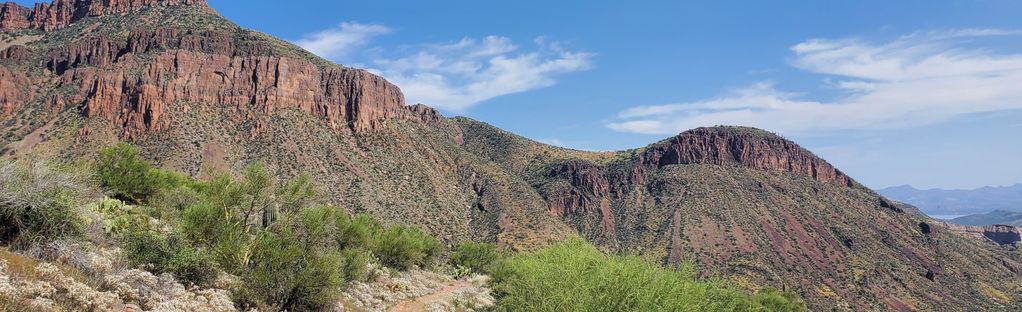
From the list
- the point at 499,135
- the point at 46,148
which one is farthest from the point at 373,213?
the point at 499,135

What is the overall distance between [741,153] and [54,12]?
8853 inches

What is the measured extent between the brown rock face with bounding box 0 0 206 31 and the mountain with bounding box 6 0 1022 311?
6.40 meters

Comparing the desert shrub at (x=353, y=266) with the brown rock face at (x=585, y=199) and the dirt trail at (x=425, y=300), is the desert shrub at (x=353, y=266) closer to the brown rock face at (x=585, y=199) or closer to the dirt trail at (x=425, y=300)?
the dirt trail at (x=425, y=300)

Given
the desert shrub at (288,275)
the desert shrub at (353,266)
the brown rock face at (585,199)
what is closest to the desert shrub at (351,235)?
the desert shrub at (353,266)

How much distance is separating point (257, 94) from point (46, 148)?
35937 millimetres

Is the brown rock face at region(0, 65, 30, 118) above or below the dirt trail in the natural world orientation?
above

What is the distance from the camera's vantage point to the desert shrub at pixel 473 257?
196 ft

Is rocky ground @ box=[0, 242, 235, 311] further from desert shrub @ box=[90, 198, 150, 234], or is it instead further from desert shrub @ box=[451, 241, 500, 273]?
desert shrub @ box=[451, 241, 500, 273]

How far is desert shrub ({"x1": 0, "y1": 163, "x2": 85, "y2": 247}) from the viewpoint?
13.2 metres

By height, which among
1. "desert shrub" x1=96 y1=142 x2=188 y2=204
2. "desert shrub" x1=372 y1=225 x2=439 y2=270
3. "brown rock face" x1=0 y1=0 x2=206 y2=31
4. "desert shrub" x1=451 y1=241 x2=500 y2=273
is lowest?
"desert shrub" x1=451 y1=241 x2=500 y2=273

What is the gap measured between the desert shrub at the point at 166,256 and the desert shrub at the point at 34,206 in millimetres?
1589

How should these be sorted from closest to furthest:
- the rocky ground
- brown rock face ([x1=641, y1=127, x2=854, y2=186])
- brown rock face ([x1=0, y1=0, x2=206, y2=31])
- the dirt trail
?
the rocky ground → the dirt trail → brown rock face ([x1=641, y1=127, x2=854, y2=186]) → brown rock face ([x1=0, y1=0, x2=206, y2=31])

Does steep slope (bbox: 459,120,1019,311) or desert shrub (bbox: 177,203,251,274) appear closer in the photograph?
desert shrub (bbox: 177,203,251,274)

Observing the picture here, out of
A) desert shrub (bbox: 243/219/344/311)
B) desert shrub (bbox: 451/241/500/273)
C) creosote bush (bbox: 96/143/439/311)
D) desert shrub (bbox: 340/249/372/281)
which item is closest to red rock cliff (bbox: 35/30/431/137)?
desert shrub (bbox: 451/241/500/273)
